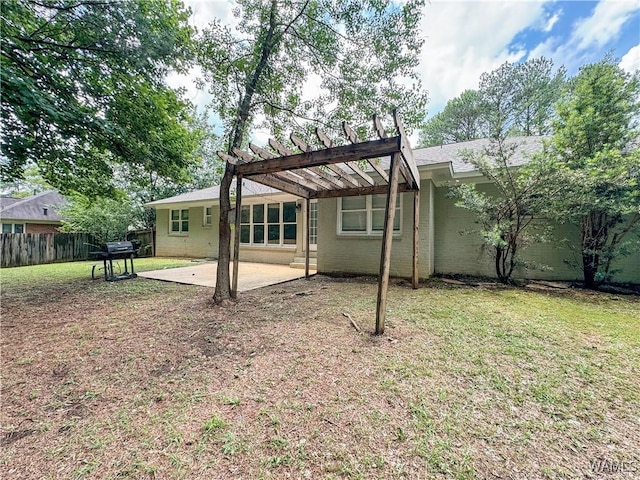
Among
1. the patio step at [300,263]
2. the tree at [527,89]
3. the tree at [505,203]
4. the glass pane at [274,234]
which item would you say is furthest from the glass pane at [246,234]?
the tree at [527,89]

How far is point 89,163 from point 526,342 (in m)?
8.78

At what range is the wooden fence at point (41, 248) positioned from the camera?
10461 millimetres

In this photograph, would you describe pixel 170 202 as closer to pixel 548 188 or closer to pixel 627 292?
pixel 548 188

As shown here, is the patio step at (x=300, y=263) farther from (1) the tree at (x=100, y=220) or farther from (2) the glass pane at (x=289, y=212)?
(1) the tree at (x=100, y=220)

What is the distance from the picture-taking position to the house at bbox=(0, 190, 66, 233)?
18.2 m

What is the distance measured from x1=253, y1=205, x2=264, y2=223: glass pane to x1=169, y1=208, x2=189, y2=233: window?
452 cm

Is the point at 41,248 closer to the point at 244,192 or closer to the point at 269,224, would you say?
the point at 244,192

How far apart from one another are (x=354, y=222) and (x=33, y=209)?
25.1 m

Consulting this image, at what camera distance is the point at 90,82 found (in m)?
4.94

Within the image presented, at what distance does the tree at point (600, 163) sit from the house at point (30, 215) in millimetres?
25371

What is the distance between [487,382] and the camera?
7.66 ft

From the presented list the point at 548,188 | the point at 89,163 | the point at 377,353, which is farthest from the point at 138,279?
the point at 548,188

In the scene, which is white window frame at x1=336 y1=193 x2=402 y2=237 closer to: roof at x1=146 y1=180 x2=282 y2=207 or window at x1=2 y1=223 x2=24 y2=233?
roof at x1=146 y1=180 x2=282 y2=207

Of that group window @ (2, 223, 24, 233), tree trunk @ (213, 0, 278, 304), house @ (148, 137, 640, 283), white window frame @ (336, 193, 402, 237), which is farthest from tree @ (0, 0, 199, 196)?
window @ (2, 223, 24, 233)
